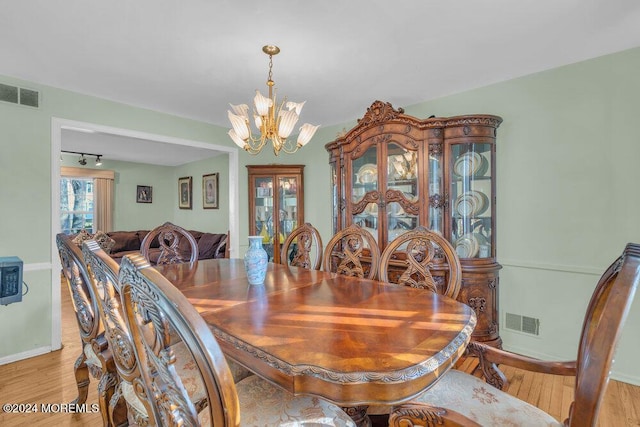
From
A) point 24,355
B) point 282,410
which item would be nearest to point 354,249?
point 282,410

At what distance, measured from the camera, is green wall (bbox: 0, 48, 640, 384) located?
2.16m

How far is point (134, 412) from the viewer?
1114mm

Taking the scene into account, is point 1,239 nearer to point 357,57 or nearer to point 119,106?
point 119,106

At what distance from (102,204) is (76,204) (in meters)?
0.55

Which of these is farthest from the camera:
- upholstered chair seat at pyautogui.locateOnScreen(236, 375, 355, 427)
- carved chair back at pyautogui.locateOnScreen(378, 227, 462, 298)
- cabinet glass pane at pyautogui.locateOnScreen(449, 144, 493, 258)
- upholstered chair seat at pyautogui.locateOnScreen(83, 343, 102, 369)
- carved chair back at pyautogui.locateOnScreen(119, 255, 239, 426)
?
cabinet glass pane at pyautogui.locateOnScreen(449, 144, 493, 258)

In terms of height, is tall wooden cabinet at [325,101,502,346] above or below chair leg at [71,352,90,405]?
above

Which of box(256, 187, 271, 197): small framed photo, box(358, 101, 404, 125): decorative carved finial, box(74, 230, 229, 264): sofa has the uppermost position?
box(358, 101, 404, 125): decorative carved finial

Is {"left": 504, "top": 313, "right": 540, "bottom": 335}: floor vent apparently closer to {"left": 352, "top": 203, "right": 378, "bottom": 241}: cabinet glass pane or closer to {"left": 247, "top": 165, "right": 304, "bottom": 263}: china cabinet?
{"left": 352, "top": 203, "right": 378, "bottom": 241}: cabinet glass pane

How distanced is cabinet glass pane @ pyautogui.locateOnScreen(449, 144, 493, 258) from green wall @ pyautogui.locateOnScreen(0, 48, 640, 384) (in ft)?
0.60

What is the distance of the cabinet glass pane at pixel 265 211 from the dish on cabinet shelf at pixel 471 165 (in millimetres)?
2507

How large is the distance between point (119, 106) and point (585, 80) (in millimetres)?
4180

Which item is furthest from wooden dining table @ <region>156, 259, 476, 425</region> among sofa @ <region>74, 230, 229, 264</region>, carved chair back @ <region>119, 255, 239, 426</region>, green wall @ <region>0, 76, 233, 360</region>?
sofa @ <region>74, 230, 229, 264</region>

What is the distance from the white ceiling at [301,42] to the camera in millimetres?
1702

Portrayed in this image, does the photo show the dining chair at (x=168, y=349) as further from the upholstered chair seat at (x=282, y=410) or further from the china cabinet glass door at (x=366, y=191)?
the china cabinet glass door at (x=366, y=191)
